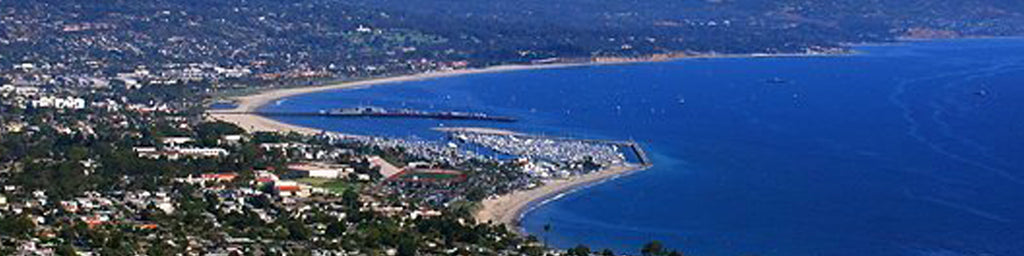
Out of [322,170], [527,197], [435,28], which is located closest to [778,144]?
[527,197]

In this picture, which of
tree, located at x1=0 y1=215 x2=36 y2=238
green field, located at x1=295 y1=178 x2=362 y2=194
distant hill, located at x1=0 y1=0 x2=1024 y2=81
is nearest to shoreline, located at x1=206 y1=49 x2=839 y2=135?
distant hill, located at x1=0 y1=0 x2=1024 y2=81

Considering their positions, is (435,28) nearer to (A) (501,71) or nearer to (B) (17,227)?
(A) (501,71)

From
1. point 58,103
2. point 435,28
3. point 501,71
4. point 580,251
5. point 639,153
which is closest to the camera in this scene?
point 580,251

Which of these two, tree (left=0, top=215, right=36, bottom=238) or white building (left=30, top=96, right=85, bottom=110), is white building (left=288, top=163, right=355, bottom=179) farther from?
white building (left=30, top=96, right=85, bottom=110)

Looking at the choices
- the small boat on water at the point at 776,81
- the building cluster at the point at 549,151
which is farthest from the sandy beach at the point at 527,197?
the small boat on water at the point at 776,81

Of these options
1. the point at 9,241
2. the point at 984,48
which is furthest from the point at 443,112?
the point at 984,48

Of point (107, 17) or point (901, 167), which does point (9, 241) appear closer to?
point (901, 167)
